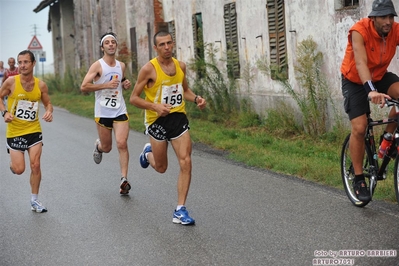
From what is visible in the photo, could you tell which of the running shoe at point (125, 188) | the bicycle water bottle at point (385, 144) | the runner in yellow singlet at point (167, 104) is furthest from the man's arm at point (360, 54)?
the running shoe at point (125, 188)

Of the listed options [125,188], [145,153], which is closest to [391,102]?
[145,153]

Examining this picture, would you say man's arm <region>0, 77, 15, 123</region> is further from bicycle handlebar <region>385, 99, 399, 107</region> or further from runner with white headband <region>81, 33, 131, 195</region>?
bicycle handlebar <region>385, 99, 399, 107</region>

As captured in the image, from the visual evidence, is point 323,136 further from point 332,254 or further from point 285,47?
point 332,254

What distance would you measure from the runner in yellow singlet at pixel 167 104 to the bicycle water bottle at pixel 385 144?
178 cm

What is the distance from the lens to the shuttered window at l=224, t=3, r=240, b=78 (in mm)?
19812

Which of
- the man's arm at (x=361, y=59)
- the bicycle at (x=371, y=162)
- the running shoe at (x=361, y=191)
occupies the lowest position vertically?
the running shoe at (x=361, y=191)

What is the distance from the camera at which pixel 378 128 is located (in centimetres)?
1185

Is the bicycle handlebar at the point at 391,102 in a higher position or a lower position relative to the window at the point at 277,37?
lower

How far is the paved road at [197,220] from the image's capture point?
22.1 ft

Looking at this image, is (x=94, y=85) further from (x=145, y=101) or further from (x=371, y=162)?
(x=371, y=162)

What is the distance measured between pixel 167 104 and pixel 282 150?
5.40 meters

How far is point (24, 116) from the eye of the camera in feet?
31.6

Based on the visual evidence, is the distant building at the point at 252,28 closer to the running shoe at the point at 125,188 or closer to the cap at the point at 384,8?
the running shoe at the point at 125,188

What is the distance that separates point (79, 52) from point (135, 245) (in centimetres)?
3870
